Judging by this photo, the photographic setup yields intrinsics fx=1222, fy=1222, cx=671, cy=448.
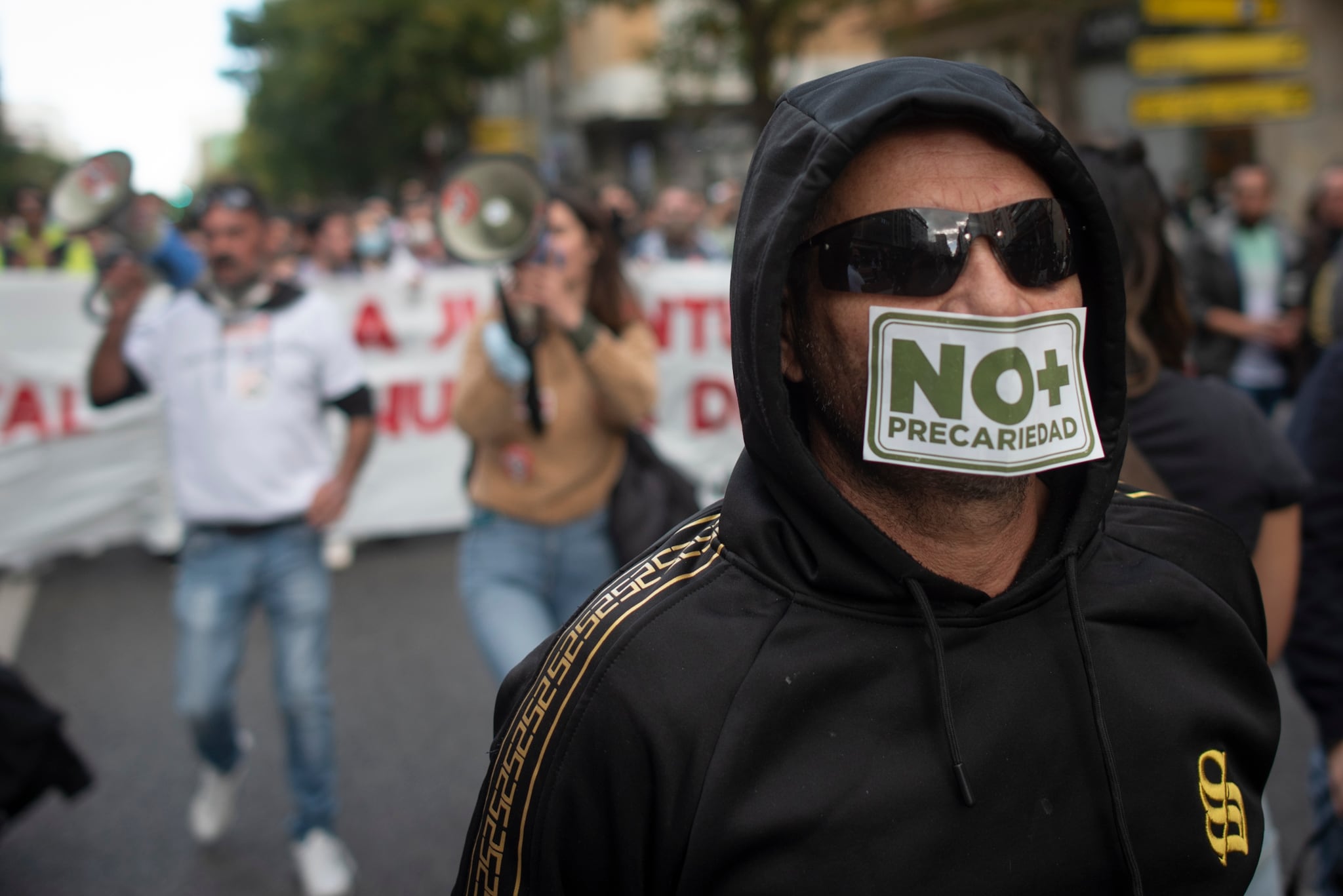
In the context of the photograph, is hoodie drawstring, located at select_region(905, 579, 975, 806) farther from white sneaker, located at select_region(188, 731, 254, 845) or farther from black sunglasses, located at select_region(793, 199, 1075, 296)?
white sneaker, located at select_region(188, 731, 254, 845)

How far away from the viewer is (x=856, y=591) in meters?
1.33

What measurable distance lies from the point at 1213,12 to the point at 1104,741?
51.4 ft

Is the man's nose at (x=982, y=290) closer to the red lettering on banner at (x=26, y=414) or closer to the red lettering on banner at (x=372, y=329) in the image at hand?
the red lettering on banner at (x=372, y=329)

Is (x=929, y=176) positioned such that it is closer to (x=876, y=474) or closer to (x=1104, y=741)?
(x=876, y=474)

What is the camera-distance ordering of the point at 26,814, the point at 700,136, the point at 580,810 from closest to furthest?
the point at 580,810 < the point at 26,814 < the point at 700,136

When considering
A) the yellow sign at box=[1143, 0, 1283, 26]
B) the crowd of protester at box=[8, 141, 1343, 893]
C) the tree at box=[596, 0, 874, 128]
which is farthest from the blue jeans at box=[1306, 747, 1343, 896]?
the tree at box=[596, 0, 874, 128]

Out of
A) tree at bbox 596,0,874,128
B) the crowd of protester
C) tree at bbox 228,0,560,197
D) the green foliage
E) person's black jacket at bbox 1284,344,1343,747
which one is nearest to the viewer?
the crowd of protester

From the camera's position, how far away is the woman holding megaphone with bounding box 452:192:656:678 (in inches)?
133

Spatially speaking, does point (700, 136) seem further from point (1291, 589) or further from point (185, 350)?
point (1291, 589)

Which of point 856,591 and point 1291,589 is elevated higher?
point 856,591

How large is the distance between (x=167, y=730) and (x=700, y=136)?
14350 millimetres

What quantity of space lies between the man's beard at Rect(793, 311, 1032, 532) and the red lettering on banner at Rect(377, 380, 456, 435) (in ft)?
21.9

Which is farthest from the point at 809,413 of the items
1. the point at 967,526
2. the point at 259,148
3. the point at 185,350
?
the point at 259,148

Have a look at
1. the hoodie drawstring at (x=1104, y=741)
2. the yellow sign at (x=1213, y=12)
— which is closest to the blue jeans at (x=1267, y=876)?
the hoodie drawstring at (x=1104, y=741)
